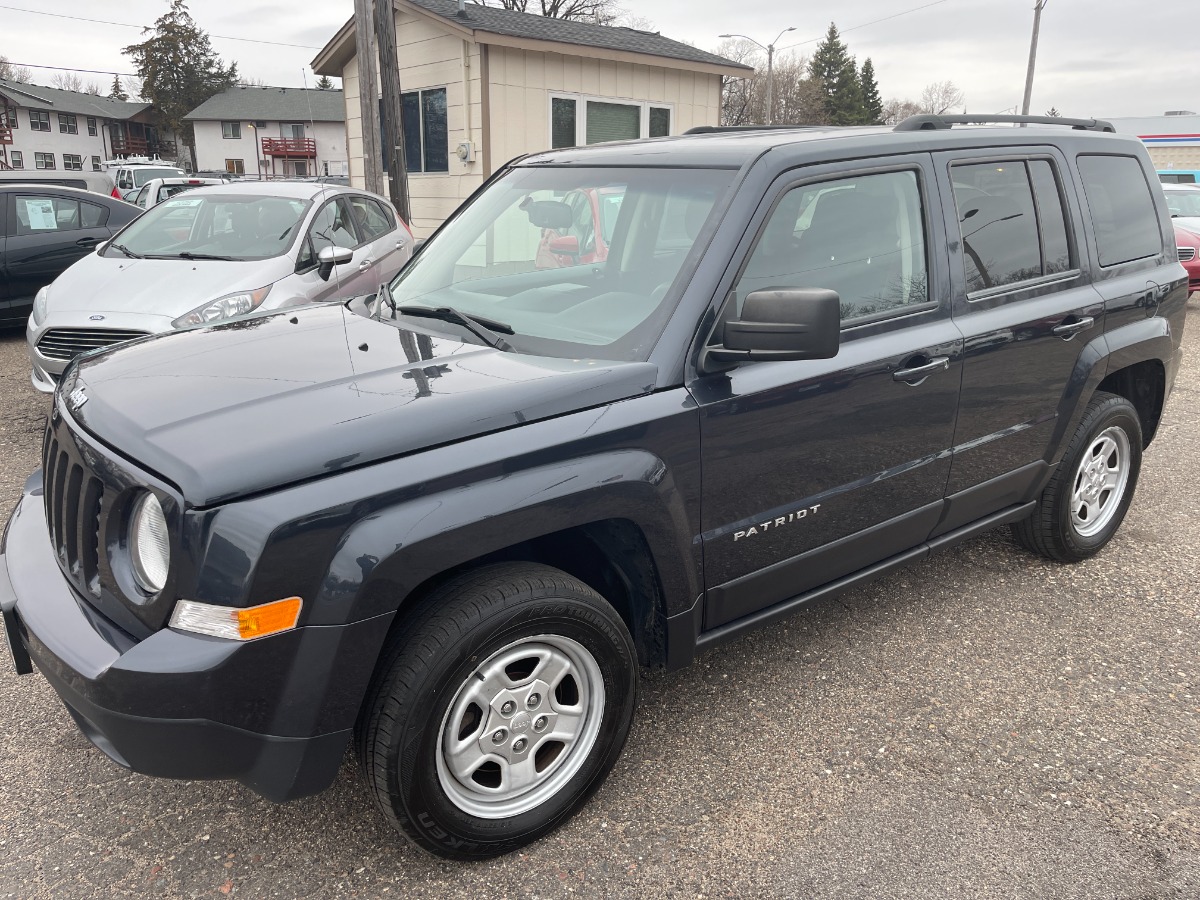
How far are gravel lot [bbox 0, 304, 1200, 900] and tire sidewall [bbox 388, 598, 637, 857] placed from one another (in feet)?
0.35

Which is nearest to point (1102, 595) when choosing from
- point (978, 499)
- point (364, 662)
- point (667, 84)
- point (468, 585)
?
point (978, 499)

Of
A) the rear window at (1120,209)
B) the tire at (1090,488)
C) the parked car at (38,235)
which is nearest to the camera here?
the rear window at (1120,209)

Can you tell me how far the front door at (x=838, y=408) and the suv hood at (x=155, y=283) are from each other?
4519mm

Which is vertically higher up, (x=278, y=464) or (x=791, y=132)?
(x=791, y=132)

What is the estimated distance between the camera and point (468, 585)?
7.62 feet

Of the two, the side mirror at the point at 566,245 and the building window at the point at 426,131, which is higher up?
the building window at the point at 426,131

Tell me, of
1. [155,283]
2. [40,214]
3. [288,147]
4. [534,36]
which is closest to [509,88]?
[534,36]

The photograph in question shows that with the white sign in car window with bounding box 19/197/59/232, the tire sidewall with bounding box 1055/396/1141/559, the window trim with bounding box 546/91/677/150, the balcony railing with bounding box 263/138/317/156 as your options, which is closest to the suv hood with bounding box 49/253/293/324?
the white sign in car window with bounding box 19/197/59/232

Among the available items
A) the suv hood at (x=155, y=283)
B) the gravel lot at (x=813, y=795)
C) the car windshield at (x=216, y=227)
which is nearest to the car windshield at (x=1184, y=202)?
the gravel lot at (x=813, y=795)

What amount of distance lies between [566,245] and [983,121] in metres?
1.87

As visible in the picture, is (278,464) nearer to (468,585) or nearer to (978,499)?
(468,585)

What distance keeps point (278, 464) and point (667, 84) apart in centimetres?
1358

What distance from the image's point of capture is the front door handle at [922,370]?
122 inches

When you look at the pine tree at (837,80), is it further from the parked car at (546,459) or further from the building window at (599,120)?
the parked car at (546,459)
